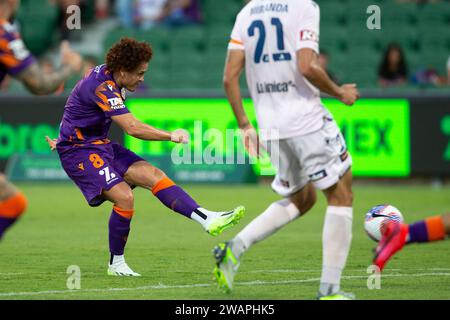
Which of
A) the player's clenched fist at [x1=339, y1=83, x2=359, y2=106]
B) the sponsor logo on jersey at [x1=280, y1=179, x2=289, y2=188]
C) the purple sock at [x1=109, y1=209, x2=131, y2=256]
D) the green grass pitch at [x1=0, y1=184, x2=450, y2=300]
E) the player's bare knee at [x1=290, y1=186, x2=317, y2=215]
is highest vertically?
the player's clenched fist at [x1=339, y1=83, x2=359, y2=106]

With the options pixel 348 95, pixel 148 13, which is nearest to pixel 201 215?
pixel 348 95

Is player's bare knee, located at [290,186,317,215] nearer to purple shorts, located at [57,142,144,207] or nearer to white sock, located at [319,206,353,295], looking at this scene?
white sock, located at [319,206,353,295]

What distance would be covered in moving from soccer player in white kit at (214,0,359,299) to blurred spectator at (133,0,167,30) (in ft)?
48.2

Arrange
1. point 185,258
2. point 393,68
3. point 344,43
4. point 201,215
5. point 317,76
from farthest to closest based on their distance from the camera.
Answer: point 344,43 < point 393,68 < point 185,258 < point 201,215 < point 317,76

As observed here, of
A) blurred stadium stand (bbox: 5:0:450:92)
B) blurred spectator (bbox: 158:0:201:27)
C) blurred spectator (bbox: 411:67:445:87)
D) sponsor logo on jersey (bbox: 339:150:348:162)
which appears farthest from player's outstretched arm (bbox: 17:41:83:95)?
blurred spectator (bbox: 158:0:201:27)

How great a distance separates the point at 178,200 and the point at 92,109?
3.48 feet

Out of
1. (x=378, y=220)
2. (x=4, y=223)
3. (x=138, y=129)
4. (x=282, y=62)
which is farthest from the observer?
(x=378, y=220)

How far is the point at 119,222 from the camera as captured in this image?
8.37 m

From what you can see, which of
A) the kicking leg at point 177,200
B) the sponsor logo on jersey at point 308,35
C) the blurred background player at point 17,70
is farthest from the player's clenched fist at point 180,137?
the sponsor logo on jersey at point 308,35

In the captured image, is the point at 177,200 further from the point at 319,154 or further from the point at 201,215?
the point at 319,154

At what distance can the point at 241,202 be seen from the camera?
1517cm

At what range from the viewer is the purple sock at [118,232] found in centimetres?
837

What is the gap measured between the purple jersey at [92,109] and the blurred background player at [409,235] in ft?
8.44

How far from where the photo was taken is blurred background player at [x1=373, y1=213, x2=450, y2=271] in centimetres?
671
